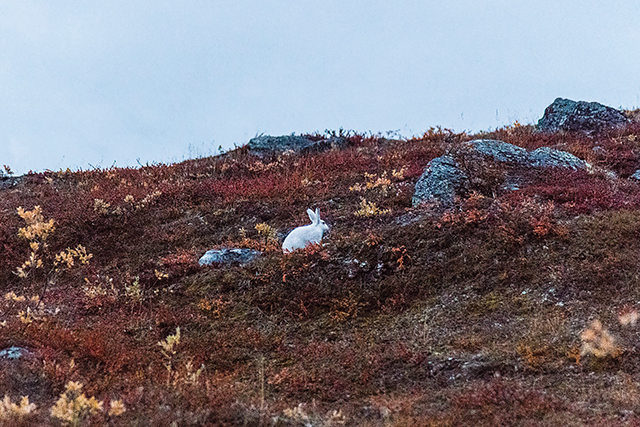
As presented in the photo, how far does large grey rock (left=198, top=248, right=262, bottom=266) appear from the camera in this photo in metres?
9.70

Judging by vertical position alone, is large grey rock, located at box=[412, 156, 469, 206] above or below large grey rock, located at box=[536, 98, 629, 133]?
below

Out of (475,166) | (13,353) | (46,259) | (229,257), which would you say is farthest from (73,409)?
(475,166)

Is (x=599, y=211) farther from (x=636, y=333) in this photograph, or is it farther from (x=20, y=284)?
(x=20, y=284)

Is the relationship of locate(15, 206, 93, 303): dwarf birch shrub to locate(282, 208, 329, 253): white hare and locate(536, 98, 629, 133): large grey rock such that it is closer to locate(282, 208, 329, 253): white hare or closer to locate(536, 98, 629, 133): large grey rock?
locate(282, 208, 329, 253): white hare

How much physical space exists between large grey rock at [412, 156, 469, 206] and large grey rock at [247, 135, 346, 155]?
8.60 metres

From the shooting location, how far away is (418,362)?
623cm

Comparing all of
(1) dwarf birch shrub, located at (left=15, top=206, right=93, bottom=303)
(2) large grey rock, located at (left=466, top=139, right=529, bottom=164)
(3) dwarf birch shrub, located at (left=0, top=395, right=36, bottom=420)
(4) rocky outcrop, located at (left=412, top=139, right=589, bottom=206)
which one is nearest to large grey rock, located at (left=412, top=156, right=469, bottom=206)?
(4) rocky outcrop, located at (left=412, top=139, right=589, bottom=206)

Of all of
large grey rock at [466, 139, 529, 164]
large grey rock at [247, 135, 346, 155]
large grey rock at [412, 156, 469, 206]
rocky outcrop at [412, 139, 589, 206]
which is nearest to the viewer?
large grey rock at [412, 156, 469, 206]

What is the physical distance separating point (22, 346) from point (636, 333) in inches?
301

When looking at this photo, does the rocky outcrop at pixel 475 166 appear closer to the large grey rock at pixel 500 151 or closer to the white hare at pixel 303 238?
the large grey rock at pixel 500 151

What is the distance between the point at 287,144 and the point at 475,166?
980 centimetres

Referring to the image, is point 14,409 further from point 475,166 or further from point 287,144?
point 287,144

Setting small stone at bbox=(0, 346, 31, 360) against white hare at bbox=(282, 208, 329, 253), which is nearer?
small stone at bbox=(0, 346, 31, 360)

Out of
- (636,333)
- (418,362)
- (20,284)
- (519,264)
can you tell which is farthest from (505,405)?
(20,284)
